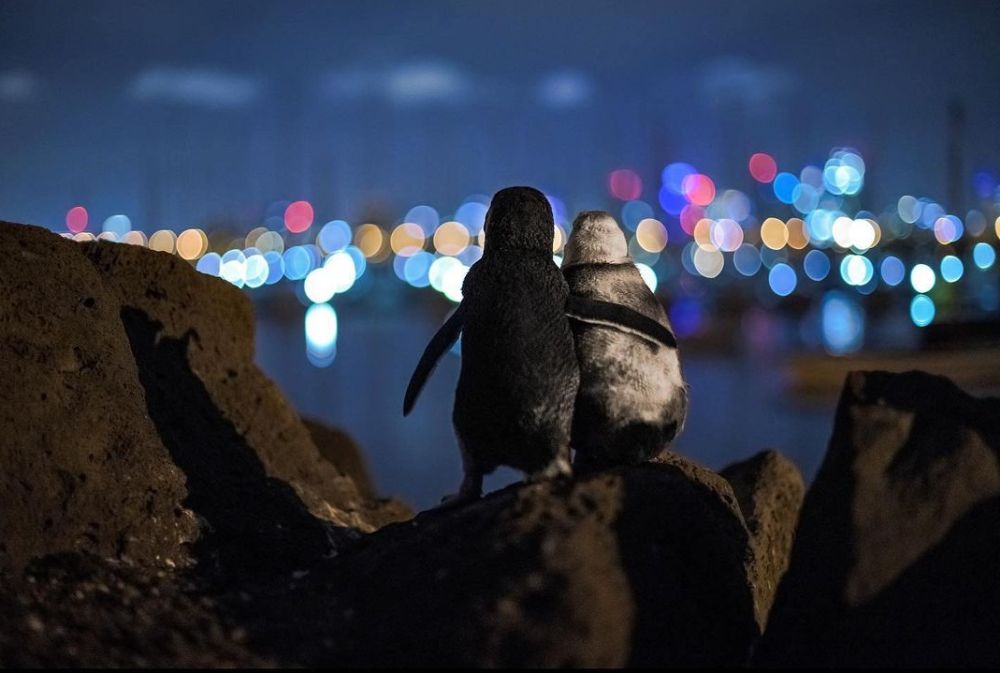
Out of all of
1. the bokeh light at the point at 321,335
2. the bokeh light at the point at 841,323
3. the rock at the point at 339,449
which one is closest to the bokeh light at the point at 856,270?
the bokeh light at the point at 841,323

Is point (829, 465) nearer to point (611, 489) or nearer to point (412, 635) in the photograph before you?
point (611, 489)

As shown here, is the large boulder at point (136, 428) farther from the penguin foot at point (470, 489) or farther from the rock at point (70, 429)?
the penguin foot at point (470, 489)

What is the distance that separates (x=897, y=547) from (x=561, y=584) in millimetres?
1060

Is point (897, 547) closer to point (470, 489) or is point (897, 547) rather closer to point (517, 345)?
point (517, 345)

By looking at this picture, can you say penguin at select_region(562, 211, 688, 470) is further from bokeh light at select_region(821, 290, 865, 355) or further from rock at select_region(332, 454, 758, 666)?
bokeh light at select_region(821, 290, 865, 355)

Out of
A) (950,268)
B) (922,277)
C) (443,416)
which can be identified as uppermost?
(950,268)

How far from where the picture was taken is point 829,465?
11.8 ft

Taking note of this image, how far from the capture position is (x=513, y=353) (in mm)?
4359

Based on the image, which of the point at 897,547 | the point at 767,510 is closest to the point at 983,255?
the point at 767,510

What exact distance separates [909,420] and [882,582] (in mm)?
563

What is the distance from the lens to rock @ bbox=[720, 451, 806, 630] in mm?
5020

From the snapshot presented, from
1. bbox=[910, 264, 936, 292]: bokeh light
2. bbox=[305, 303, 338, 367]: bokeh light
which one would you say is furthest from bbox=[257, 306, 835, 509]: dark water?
bbox=[910, 264, 936, 292]: bokeh light

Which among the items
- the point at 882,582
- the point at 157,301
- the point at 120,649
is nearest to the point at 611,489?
the point at 882,582

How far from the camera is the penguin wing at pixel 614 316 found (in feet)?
15.0
